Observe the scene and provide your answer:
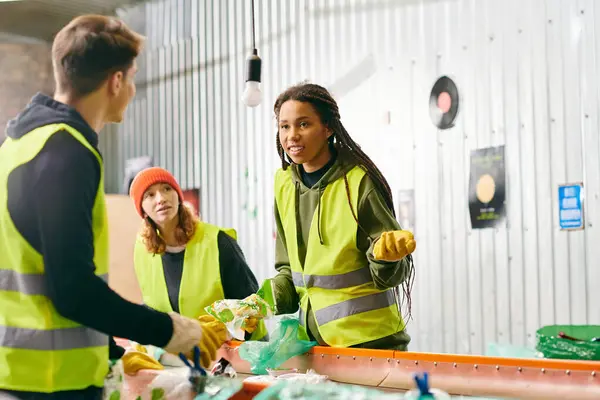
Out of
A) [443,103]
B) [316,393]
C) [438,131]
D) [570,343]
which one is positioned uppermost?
[443,103]

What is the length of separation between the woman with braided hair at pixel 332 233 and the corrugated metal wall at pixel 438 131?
1.31 metres

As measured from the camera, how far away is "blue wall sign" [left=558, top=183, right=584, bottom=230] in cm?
298

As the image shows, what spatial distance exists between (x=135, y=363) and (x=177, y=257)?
1.00 m

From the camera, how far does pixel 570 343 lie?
2.63 metres

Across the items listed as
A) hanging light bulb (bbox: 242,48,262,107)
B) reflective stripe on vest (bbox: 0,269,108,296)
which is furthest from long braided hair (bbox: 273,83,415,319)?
reflective stripe on vest (bbox: 0,269,108,296)

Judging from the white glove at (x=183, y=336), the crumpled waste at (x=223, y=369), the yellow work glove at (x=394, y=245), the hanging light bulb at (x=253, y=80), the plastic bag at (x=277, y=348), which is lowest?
the crumpled waste at (x=223, y=369)

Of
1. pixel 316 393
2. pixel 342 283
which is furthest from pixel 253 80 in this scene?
pixel 316 393

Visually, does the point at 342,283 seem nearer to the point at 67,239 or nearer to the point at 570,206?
the point at 67,239

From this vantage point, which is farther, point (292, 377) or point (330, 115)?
point (330, 115)

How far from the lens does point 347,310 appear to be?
6.42 ft

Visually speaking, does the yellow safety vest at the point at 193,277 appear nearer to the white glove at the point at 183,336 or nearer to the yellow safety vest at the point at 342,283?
the yellow safety vest at the point at 342,283

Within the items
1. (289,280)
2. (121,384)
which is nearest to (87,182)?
(121,384)

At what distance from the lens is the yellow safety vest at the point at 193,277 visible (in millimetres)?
2445

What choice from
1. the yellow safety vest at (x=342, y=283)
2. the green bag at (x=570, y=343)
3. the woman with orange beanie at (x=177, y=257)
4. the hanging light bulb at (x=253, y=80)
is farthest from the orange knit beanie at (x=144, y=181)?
the green bag at (x=570, y=343)
